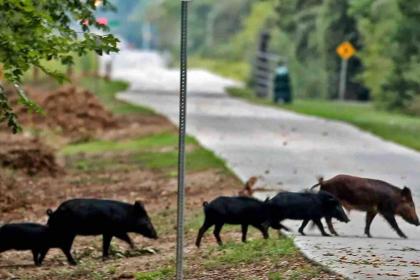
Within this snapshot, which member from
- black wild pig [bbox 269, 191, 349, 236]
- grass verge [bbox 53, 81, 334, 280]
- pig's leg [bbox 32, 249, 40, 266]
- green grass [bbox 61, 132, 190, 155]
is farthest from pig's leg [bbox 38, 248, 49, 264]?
green grass [bbox 61, 132, 190, 155]

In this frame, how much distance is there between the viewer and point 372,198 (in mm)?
14359

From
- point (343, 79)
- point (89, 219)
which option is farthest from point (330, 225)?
point (343, 79)

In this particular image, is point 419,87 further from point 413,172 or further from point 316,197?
point 316,197

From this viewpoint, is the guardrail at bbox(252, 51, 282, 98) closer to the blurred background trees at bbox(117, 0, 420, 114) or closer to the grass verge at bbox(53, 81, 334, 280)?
the blurred background trees at bbox(117, 0, 420, 114)

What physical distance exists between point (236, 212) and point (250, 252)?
2.81 ft

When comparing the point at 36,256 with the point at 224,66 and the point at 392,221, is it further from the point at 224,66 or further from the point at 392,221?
the point at 224,66

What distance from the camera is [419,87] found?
4256 cm

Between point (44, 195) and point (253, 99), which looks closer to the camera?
point (44, 195)

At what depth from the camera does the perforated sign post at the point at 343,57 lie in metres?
48.4

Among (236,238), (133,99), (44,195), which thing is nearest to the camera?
(236,238)

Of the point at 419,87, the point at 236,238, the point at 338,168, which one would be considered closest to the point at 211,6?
the point at 419,87

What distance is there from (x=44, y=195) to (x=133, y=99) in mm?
26896

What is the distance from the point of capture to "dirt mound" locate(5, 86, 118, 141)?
109 feet

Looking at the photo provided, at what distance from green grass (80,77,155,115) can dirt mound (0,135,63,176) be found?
15.2 meters
